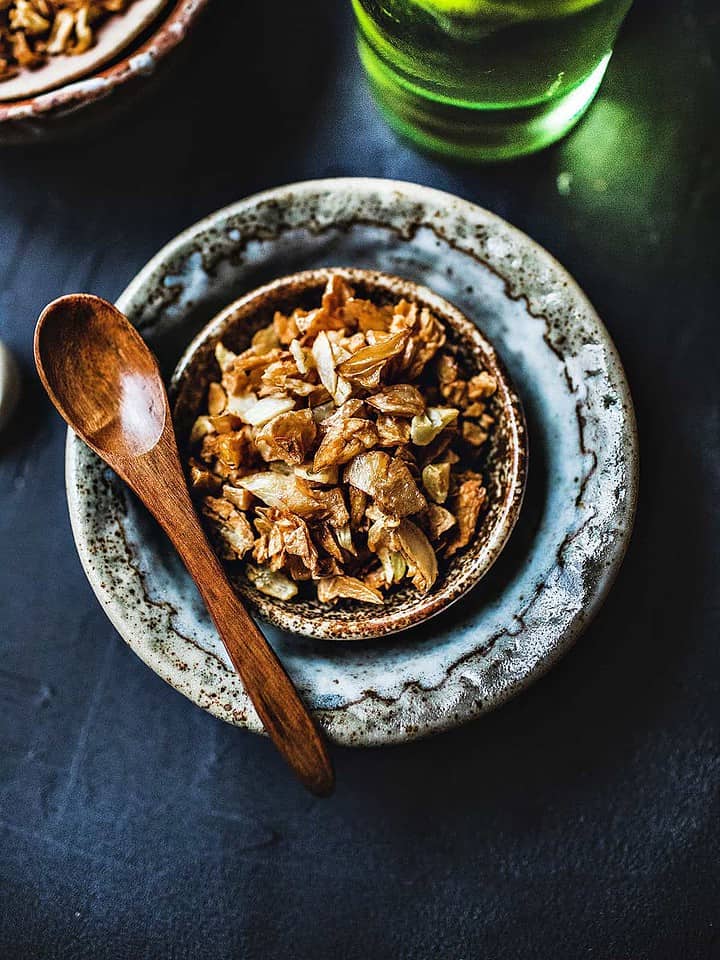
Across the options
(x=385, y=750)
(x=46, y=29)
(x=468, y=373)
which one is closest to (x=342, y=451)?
(x=468, y=373)

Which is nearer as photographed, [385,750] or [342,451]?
[342,451]

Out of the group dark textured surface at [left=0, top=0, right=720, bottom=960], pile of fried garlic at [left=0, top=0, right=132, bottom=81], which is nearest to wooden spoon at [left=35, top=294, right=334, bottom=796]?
dark textured surface at [left=0, top=0, right=720, bottom=960]

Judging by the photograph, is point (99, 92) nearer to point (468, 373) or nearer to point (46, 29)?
point (46, 29)

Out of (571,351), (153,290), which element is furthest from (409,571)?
(153,290)

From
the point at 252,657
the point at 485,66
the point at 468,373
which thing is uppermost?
the point at 485,66

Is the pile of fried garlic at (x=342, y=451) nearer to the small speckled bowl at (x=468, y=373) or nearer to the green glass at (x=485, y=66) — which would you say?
the small speckled bowl at (x=468, y=373)

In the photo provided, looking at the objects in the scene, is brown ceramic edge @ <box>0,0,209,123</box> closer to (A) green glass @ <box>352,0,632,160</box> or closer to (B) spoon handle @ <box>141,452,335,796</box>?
(A) green glass @ <box>352,0,632,160</box>
